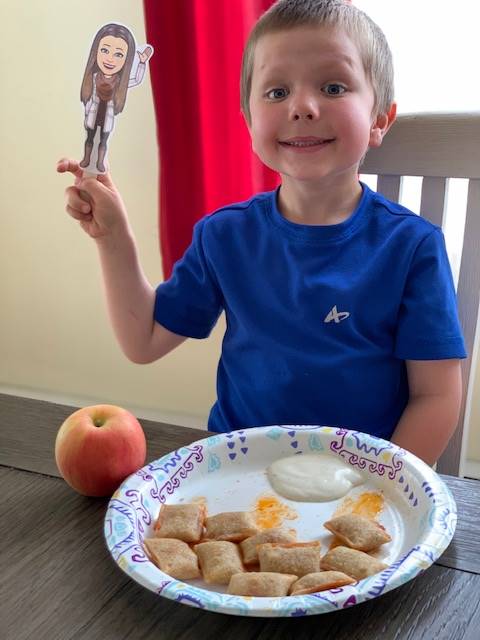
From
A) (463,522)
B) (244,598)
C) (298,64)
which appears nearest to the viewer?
(244,598)

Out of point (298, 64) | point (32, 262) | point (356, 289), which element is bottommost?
point (32, 262)

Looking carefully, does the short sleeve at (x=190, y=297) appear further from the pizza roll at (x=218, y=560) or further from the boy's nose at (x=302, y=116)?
the pizza roll at (x=218, y=560)

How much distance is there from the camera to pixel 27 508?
82cm

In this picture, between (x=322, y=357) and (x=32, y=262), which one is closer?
(x=322, y=357)

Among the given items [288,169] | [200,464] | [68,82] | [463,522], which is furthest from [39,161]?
[463,522]

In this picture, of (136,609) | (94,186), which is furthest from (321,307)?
(136,609)

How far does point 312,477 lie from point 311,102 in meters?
0.51

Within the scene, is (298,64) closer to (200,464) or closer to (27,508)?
(200,464)

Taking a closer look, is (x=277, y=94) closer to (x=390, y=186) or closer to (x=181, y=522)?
(x=390, y=186)

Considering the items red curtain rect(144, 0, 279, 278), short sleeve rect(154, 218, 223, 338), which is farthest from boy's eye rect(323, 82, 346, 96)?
red curtain rect(144, 0, 279, 278)

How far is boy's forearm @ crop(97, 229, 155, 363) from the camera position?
1.14m

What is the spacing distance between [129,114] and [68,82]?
0.22 meters

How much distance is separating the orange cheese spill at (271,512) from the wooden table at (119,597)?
0.49 ft

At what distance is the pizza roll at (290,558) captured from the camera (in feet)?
2.21
